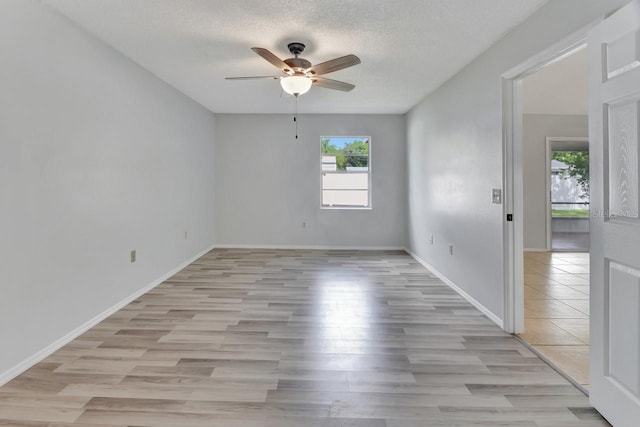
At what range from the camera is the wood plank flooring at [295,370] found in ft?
5.60

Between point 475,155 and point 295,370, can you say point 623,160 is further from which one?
point 295,370

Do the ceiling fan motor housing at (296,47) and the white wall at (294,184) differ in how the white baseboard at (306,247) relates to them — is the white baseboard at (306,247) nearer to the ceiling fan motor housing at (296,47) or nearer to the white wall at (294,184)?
the white wall at (294,184)

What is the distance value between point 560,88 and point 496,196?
11.6 feet

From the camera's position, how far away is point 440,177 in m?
4.27

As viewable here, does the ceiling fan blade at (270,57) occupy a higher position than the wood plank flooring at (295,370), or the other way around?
the ceiling fan blade at (270,57)

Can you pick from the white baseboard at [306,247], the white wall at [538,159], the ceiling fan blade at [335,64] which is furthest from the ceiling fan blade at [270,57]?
the white wall at [538,159]

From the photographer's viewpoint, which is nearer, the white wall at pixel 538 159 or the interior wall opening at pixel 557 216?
the interior wall opening at pixel 557 216

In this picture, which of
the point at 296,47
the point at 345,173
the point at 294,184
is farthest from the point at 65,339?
the point at 345,173

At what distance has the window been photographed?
625 centimetres

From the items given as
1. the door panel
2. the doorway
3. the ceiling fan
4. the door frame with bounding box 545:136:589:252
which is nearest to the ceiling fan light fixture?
the ceiling fan

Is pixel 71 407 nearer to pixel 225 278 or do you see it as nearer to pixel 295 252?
pixel 225 278

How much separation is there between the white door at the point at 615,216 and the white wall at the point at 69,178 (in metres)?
3.25

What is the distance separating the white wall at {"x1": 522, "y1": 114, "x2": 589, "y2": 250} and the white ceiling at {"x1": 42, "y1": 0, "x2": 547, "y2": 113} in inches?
129

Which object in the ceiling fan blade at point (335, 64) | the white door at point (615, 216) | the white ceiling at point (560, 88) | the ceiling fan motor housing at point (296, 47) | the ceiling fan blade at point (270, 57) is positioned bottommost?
the white door at point (615, 216)
